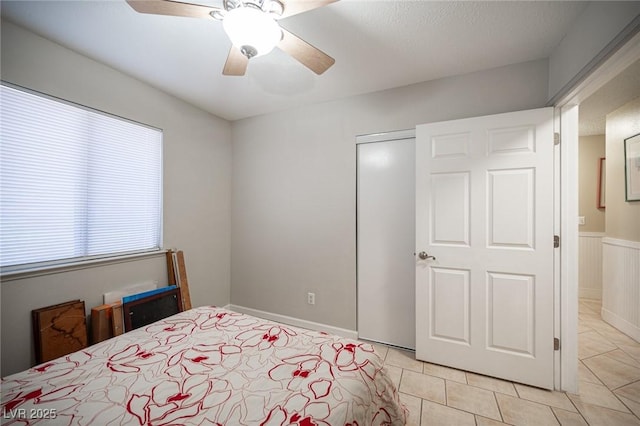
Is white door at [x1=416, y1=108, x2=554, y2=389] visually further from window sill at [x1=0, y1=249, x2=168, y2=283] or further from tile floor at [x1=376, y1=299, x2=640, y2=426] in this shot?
window sill at [x1=0, y1=249, x2=168, y2=283]

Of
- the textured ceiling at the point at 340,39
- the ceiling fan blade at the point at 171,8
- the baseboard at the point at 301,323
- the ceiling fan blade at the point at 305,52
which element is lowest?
the baseboard at the point at 301,323

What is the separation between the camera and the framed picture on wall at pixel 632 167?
2534mm

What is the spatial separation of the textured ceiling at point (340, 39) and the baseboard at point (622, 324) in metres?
2.83

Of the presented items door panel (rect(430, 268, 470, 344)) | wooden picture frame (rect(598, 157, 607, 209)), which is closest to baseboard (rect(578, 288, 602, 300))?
wooden picture frame (rect(598, 157, 607, 209))

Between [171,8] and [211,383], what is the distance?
1.69m

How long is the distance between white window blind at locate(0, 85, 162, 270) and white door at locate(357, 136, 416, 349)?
2120mm

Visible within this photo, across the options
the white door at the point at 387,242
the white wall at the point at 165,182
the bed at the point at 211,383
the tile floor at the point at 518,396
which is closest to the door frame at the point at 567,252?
the tile floor at the point at 518,396

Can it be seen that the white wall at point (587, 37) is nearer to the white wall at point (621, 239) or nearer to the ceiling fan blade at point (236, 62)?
the white wall at point (621, 239)

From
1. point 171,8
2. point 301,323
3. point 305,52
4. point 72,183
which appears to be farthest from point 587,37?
point 72,183

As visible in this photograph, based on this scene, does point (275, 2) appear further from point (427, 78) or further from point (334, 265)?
point (334, 265)

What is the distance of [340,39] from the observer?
1771 millimetres

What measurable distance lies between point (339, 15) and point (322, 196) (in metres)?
1.62

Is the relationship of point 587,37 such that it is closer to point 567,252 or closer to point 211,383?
point 567,252

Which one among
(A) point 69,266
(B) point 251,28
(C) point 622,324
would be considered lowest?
(C) point 622,324
